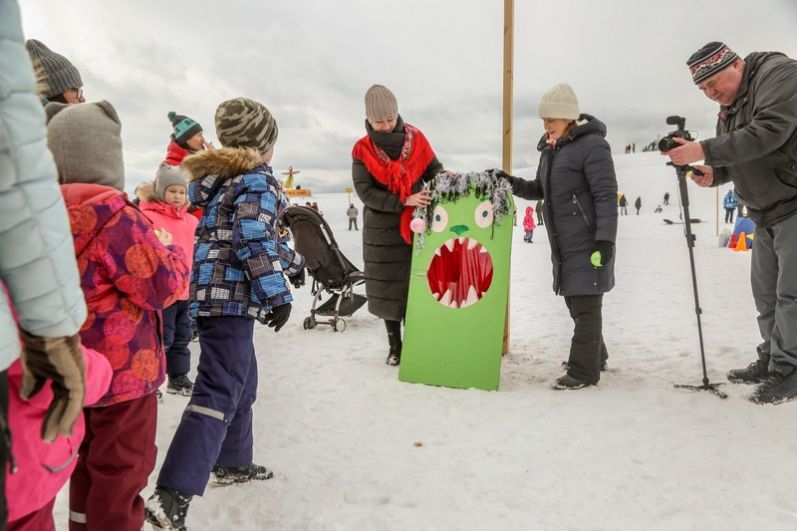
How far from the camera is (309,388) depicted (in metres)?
3.75

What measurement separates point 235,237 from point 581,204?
Answer: 2.20 metres

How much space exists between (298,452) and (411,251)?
1.74 metres

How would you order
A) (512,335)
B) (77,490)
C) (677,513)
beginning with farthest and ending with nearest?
(512,335) < (677,513) < (77,490)

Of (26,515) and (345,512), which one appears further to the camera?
(345,512)

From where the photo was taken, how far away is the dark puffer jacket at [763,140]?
114 inches

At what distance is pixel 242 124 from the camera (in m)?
2.29

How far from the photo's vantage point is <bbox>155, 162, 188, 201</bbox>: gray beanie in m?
3.62

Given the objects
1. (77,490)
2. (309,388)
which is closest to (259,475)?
(77,490)

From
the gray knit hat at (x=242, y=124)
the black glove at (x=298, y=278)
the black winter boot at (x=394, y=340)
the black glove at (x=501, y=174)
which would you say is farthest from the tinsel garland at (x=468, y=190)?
the gray knit hat at (x=242, y=124)

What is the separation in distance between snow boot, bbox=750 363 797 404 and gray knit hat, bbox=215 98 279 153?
2.96 metres

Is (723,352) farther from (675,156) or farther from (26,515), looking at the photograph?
(26,515)

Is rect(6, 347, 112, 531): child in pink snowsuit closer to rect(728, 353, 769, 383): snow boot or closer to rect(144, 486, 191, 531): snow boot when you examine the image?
rect(144, 486, 191, 531): snow boot

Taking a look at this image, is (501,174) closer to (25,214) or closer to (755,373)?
(755,373)

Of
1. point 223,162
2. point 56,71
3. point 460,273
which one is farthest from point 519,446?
point 56,71
